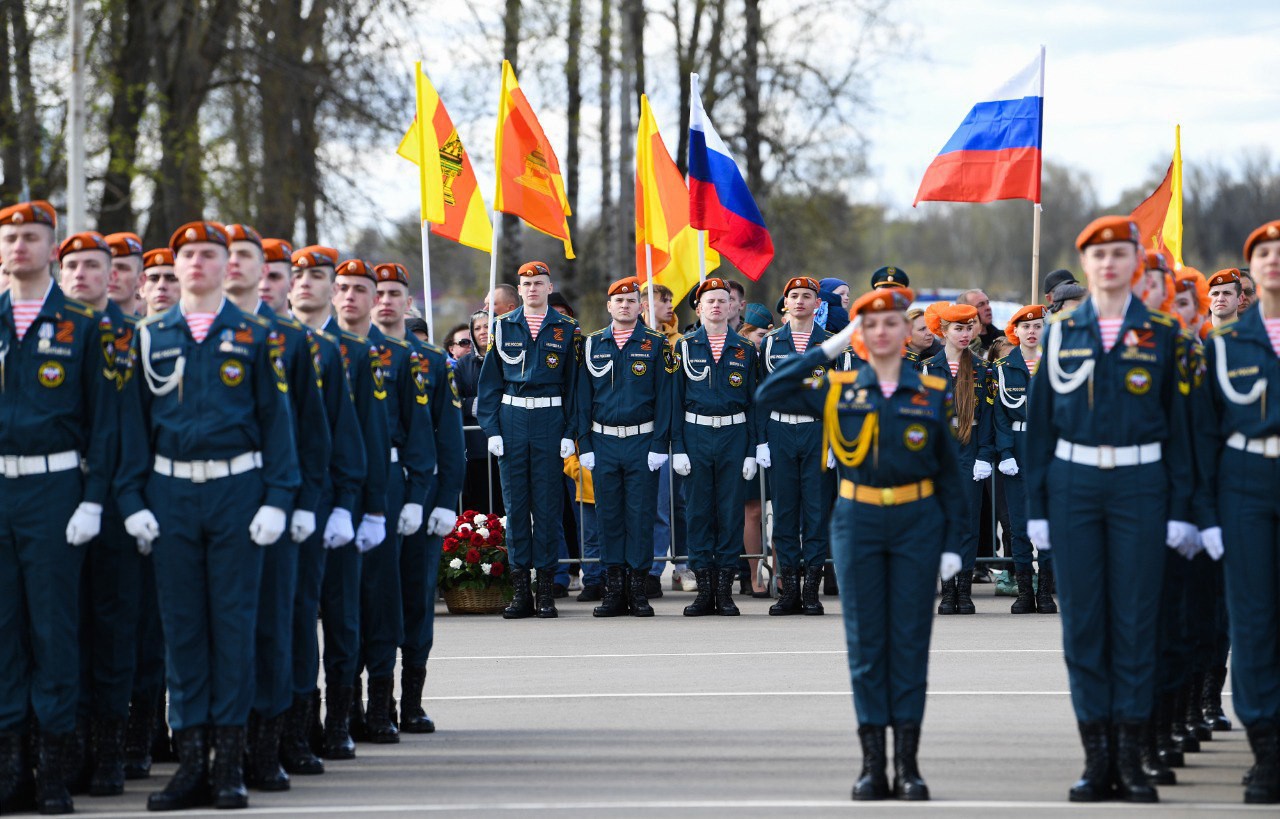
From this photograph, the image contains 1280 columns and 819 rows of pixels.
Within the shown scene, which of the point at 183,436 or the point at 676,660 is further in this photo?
the point at 676,660

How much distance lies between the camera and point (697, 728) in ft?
31.1

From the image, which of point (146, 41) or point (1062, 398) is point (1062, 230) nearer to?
point (146, 41)

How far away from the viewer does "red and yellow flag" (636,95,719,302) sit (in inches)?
629

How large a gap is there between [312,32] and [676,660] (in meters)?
18.9

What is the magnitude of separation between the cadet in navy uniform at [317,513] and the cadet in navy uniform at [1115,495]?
10.2 feet

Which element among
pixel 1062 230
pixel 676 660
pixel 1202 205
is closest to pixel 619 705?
pixel 676 660

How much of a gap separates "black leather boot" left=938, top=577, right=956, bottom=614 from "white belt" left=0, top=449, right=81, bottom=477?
7893mm

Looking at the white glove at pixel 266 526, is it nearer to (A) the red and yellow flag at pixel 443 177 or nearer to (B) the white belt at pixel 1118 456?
(B) the white belt at pixel 1118 456

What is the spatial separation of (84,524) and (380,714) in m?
2.24

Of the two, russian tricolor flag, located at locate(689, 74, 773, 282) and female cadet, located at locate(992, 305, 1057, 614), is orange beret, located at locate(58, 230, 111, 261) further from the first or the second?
russian tricolor flag, located at locate(689, 74, 773, 282)

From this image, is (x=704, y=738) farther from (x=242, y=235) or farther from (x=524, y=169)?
(x=524, y=169)

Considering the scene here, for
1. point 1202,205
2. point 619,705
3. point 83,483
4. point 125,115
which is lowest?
point 619,705

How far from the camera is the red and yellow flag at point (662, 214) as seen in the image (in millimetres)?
15984

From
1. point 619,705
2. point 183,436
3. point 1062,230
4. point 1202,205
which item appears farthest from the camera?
point 1062,230
